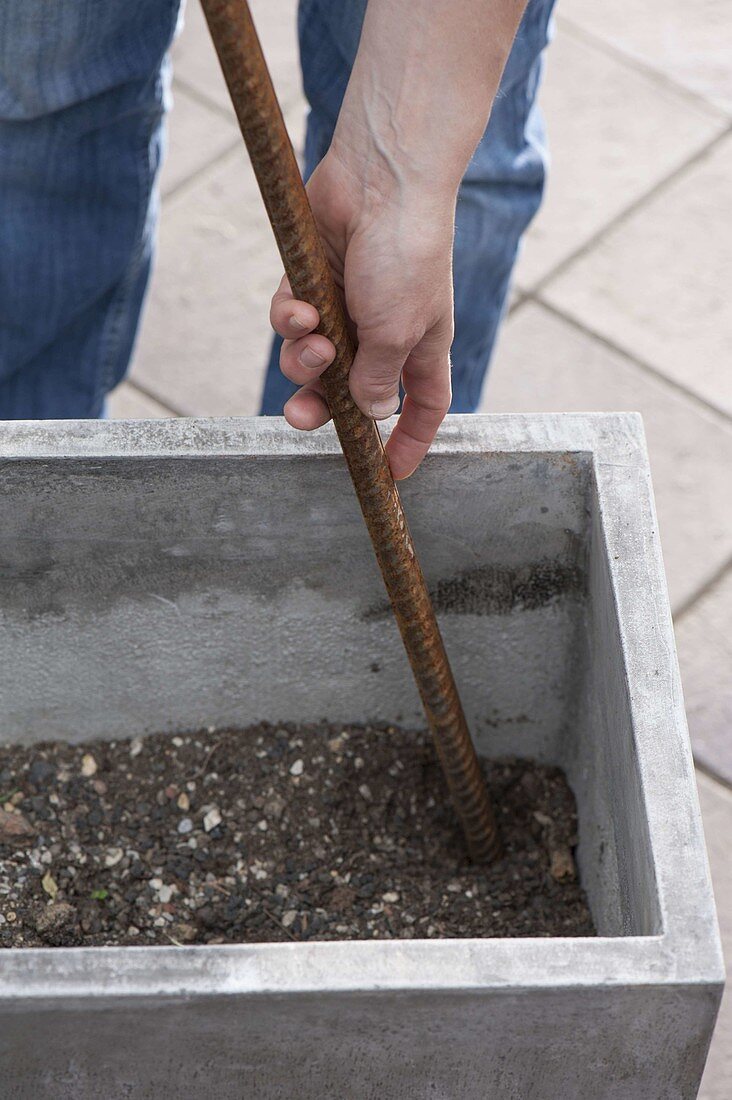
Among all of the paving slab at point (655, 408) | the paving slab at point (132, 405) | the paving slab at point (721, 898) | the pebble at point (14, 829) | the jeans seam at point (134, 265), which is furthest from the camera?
the paving slab at point (132, 405)

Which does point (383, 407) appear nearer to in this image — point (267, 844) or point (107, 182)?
point (267, 844)

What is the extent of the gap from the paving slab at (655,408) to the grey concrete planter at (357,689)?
76 cm

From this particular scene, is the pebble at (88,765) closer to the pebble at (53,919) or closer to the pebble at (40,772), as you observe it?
the pebble at (40,772)

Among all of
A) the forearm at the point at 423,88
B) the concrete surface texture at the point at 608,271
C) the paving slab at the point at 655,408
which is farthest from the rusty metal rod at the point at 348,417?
the paving slab at the point at 655,408

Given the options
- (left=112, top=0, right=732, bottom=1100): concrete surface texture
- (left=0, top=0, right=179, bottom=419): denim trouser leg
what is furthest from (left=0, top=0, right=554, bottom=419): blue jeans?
(left=112, top=0, right=732, bottom=1100): concrete surface texture

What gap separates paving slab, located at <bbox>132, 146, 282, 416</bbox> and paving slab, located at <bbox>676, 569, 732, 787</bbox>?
0.91 meters

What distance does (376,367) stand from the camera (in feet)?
3.99

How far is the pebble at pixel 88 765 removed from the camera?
1.68 meters

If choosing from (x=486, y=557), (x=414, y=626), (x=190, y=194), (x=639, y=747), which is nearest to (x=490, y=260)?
(x=486, y=557)

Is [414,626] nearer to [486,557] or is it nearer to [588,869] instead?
[486,557]

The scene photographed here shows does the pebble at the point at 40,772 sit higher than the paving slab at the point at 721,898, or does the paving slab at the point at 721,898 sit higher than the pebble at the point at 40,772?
the pebble at the point at 40,772

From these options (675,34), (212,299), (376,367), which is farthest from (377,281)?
(675,34)

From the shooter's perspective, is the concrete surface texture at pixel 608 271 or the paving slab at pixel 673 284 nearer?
the concrete surface texture at pixel 608 271

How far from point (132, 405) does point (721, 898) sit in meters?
1.36
